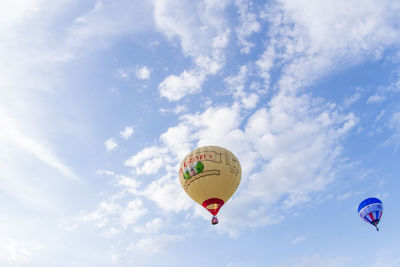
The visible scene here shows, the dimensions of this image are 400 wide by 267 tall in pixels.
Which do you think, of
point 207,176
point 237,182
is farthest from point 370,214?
point 207,176

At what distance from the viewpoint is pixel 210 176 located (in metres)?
35.8

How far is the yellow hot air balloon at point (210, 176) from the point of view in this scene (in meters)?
A: 36.0

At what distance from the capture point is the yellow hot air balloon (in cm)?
3600

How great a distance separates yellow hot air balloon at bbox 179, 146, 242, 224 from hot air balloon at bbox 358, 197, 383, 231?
22718mm

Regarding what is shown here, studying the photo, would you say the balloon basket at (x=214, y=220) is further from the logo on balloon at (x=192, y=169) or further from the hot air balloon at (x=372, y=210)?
the hot air balloon at (x=372, y=210)

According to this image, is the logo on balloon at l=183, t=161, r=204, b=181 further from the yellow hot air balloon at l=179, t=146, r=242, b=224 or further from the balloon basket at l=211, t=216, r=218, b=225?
the balloon basket at l=211, t=216, r=218, b=225

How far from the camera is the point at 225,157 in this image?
122 feet

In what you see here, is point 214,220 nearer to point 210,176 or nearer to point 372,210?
point 210,176

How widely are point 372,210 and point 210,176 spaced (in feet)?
88.3

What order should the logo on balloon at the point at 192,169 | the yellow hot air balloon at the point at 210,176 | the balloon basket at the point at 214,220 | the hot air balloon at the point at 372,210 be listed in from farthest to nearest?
the hot air balloon at the point at 372,210, the logo on balloon at the point at 192,169, the yellow hot air balloon at the point at 210,176, the balloon basket at the point at 214,220

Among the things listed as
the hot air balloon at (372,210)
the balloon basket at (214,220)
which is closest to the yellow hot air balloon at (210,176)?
the balloon basket at (214,220)

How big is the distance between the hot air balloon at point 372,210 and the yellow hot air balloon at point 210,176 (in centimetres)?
2272

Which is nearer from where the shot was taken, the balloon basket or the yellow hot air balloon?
the balloon basket

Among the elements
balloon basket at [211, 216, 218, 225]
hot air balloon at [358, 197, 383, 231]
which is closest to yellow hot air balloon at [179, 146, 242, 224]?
balloon basket at [211, 216, 218, 225]
